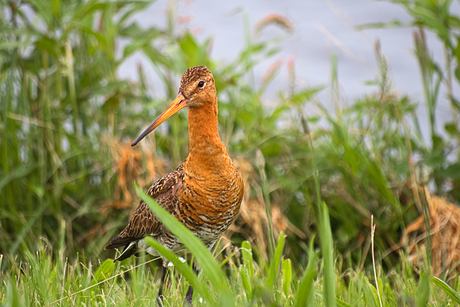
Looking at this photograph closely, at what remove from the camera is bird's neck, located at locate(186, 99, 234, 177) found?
2.49 meters

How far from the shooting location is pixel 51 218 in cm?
410

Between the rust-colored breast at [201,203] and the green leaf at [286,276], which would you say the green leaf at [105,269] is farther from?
the green leaf at [286,276]

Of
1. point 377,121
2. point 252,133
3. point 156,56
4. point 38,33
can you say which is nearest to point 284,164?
point 252,133

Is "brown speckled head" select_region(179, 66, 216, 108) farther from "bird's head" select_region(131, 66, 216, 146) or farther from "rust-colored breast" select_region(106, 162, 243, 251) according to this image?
"rust-colored breast" select_region(106, 162, 243, 251)

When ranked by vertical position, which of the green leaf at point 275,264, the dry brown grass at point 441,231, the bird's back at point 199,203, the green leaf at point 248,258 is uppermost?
the bird's back at point 199,203

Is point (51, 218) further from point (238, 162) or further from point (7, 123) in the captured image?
point (238, 162)

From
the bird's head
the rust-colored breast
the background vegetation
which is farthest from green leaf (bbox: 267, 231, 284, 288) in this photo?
the background vegetation

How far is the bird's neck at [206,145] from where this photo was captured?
249 centimetres

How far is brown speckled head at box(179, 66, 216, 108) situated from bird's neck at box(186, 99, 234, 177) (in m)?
0.07

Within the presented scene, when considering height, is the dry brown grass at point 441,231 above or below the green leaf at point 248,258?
below

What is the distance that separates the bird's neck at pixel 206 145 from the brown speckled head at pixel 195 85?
0.07m

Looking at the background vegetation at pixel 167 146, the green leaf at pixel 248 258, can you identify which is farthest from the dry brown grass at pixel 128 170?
the green leaf at pixel 248 258

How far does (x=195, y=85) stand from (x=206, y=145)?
289mm

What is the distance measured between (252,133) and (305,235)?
0.89 metres
